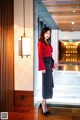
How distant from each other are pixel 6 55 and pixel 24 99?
100 centimetres

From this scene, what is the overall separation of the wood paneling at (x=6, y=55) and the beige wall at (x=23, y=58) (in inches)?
3.4

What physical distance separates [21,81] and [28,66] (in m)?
0.34

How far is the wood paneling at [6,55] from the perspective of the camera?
4195 millimetres

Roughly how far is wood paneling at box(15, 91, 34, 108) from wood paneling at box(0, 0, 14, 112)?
0.13 metres

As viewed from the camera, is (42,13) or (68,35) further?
(68,35)

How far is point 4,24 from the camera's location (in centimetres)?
431

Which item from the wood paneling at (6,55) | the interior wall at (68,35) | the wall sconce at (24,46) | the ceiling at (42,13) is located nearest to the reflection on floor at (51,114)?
the wood paneling at (6,55)

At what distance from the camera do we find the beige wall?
4680 mm

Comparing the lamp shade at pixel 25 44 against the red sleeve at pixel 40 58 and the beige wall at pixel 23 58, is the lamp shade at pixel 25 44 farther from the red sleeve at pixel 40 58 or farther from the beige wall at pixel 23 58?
the red sleeve at pixel 40 58

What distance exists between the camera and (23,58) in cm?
474

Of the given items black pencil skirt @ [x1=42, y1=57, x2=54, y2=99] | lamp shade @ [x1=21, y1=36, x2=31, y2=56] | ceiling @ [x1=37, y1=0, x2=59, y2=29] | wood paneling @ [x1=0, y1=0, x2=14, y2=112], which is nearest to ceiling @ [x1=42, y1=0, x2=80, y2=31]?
ceiling @ [x1=37, y1=0, x2=59, y2=29]

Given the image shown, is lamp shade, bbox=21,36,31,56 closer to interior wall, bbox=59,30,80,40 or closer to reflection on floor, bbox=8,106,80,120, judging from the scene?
reflection on floor, bbox=8,106,80,120

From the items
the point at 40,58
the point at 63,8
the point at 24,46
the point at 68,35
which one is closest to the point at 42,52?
the point at 40,58

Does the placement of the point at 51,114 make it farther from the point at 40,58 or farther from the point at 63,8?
the point at 63,8
